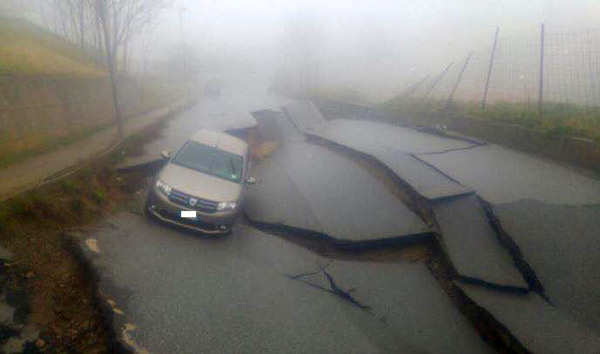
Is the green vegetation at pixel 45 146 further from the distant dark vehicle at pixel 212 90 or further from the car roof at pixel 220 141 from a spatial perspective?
the distant dark vehicle at pixel 212 90

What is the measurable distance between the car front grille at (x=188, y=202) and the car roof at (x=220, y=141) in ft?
6.45

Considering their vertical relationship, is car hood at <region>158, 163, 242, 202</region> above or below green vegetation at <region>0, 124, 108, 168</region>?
above

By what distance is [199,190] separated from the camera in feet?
25.2

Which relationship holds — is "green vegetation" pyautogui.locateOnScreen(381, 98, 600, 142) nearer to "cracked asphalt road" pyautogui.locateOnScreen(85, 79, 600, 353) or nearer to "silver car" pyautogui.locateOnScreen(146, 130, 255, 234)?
"cracked asphalt road" pyautogui.locateOnScreen(85, 79, 600, 353)

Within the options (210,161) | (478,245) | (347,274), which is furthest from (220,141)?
(478,245)

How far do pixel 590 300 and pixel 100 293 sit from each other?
6.51 metres

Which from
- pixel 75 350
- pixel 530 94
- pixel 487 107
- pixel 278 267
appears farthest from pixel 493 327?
pixel 530 94

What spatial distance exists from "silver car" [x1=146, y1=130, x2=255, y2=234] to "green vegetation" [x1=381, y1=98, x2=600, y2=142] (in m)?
7.61

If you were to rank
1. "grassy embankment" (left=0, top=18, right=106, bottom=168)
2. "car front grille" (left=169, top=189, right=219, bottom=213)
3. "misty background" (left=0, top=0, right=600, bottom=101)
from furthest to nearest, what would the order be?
"misty background" (left=0, top=0, right=600, bottom=101)
"grassy embankment" (left=0, top=18, right=106, bottom=168)
"car front grille" (left=169, top=189, right=219, bottom=213)

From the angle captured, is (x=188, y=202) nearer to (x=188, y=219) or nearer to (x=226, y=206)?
(x=188, y=219)

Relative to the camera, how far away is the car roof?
30.5 ft

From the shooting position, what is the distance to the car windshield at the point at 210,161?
27.8 feet

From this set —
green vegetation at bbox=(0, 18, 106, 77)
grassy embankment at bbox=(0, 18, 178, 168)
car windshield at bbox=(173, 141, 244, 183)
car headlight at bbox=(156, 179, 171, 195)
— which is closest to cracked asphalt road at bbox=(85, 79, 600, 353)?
car headlight at bbox=(156, 179, 171, 195)

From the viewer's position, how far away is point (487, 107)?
1381 centimetres
